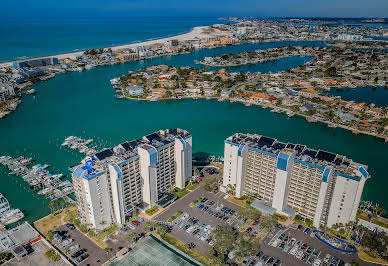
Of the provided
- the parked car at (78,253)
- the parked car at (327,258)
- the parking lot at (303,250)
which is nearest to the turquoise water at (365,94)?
the parking lot at (303,250)

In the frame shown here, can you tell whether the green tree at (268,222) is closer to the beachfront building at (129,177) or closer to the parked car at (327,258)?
the parked car at (327,258)

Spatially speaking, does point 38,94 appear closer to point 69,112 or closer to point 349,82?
point 69,112

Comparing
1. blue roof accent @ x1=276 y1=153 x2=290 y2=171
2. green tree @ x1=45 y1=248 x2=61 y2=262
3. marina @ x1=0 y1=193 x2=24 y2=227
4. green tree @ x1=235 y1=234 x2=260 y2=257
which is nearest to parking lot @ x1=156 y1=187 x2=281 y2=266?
green tree @ x1=235 y1=234 x2=260 y2=257

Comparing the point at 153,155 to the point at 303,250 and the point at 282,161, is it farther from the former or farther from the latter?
the point at 303,250

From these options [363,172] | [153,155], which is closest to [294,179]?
[363,172]

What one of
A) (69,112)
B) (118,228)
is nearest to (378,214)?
(118,228)

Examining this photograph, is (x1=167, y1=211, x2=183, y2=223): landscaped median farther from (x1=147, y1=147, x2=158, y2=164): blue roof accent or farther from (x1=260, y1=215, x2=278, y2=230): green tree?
(x1=260, y1=215, x2=278, y2=230): green tree
